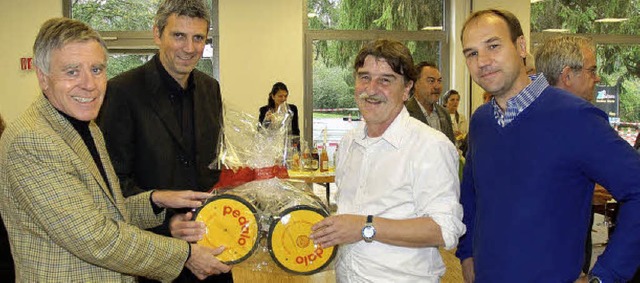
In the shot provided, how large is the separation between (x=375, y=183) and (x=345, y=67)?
7015 mm

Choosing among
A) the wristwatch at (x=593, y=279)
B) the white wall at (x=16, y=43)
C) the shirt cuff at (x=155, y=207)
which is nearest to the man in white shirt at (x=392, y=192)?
the wristwatch at (x=593, y=279)

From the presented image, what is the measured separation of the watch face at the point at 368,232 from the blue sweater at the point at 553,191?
1.27 feet

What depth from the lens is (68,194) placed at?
4.99ft

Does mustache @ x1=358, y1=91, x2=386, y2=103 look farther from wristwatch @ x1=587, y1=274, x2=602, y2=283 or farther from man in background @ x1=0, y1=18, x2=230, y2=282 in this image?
wristwatch @ x1=587, y1=274, x2=602, y2=283

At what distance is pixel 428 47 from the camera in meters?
8.99

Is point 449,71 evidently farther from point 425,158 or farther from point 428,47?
point 425,158

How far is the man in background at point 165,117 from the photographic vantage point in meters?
2.17

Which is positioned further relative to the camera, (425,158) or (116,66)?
(116,66)

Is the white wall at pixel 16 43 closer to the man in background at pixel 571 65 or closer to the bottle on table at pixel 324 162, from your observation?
the bottle on table at pixel 324 162

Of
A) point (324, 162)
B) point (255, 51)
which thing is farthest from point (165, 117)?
point (255, 51)

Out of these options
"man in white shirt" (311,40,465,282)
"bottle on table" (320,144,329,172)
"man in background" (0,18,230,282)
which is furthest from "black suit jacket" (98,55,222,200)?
"bottle on table" (320,144,329,172)

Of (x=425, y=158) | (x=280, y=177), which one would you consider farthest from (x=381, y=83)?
(x=280, y=177)

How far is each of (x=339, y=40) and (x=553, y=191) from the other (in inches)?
282

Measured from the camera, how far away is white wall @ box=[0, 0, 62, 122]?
769 cm
